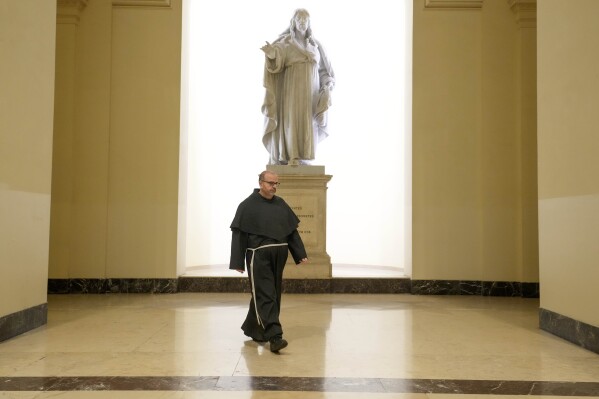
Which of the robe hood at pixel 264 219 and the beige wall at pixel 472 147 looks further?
the beige wall at pixel 472 147

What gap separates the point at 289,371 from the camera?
455 cm

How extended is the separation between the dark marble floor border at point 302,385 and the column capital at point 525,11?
23.6 feet

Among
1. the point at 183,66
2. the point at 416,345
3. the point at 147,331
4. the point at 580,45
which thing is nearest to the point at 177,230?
the point at 183,66

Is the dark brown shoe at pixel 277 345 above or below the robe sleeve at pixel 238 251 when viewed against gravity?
below

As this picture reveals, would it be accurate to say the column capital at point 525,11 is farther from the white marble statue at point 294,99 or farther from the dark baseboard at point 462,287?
the dark baseboard at point 462,287

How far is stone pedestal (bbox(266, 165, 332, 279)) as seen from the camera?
9695 mm

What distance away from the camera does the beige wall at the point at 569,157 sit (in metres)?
5.44

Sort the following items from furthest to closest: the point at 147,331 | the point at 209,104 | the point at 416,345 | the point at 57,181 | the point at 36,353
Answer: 1. the point at 209,104
2. the point at 57,181
3. the point at 147,331
4. the point at 416,345
5. the point at 36,353

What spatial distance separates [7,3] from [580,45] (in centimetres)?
575

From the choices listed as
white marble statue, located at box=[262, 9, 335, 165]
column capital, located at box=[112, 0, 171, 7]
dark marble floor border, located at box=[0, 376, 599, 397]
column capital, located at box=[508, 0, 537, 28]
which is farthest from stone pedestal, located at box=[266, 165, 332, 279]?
dark marble floor border, located at box=[0, 376, 599, 397]

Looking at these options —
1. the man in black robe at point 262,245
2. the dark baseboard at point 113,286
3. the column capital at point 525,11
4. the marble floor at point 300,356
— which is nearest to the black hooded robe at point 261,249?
the man in black robe at point 262,245

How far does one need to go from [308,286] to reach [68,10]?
620 centimetres

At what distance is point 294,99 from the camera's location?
32.8ft

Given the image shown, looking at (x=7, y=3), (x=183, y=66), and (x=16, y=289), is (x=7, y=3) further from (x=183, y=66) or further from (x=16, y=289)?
(x=183, y=66)
